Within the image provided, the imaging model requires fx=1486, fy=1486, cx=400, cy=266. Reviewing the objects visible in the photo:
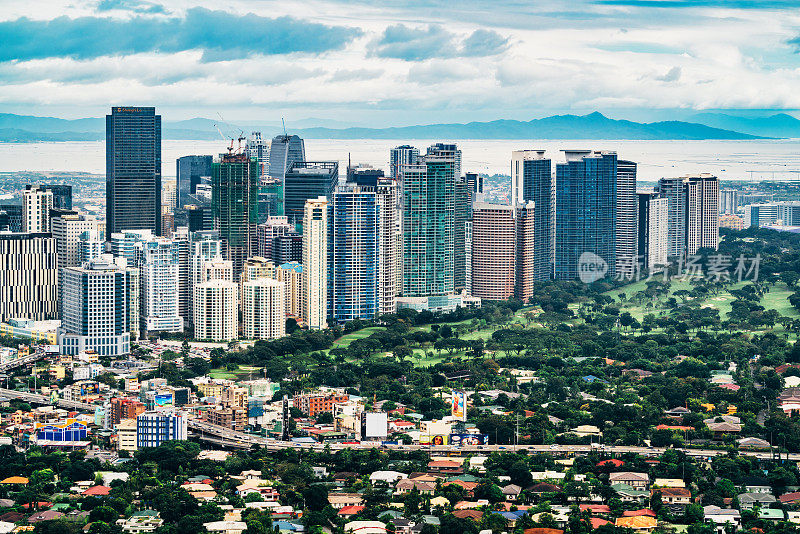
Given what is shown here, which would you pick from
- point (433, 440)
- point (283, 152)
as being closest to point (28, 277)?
point (433, 440)

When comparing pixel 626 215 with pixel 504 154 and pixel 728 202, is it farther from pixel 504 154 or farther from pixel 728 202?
pixel 504 154

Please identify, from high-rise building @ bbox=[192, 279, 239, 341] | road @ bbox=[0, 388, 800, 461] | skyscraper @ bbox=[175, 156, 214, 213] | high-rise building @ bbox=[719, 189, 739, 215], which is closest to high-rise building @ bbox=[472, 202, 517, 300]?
high-rise building @ bbox=[192, 279, 239, 341]

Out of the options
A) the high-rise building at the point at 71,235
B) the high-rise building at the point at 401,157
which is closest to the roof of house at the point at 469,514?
the high-rise building at the point at 71,235

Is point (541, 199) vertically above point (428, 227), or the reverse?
point (541, 199)

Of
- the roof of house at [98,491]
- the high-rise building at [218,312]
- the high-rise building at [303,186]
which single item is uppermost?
the high-rise building at [303,186]

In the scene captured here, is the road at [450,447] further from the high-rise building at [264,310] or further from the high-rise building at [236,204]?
the high-rise building at [236,204]

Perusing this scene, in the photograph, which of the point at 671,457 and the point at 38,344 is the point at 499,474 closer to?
the point at 671,457
